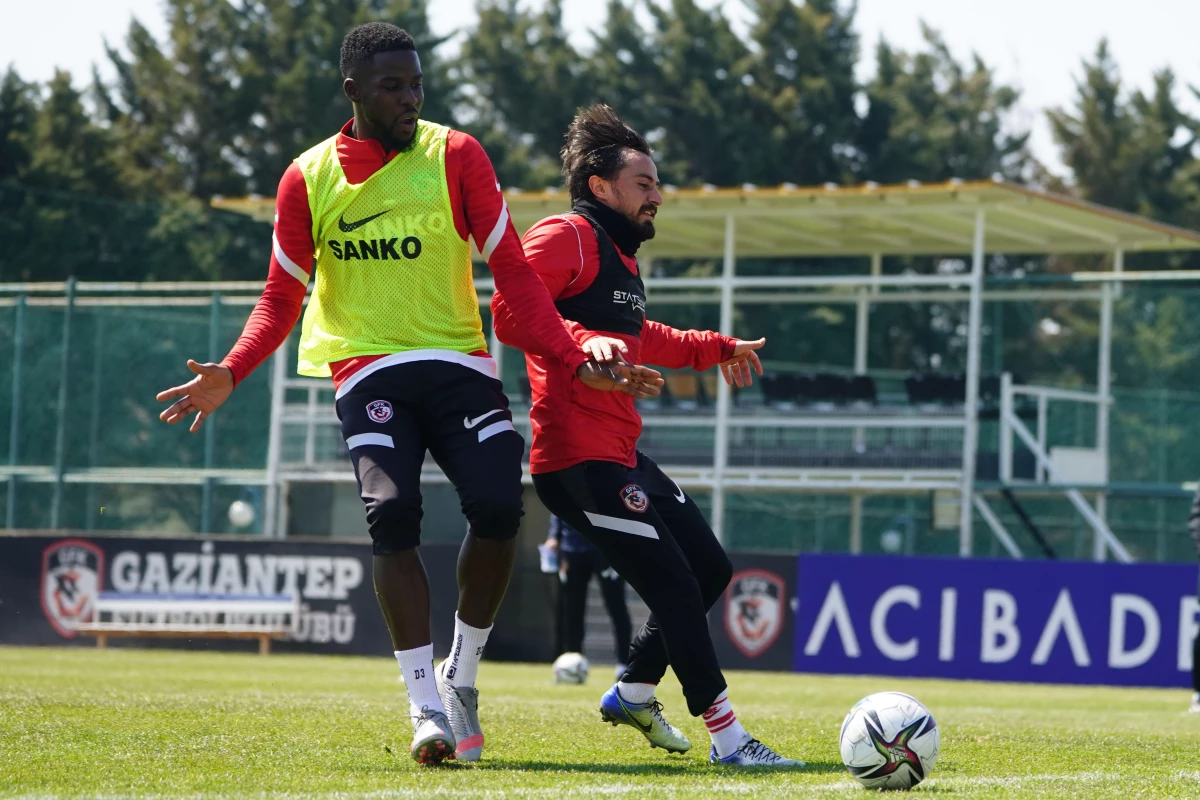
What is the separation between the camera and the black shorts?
18.8 ft

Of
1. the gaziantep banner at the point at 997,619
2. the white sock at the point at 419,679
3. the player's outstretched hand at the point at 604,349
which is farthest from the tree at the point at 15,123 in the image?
the player's outstretched hand at the point at 604,349

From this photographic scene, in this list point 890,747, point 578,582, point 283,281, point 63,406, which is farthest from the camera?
point 63,406

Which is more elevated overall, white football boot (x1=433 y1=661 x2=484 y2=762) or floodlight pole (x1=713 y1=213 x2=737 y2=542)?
floodlight pole (x1=713 y1=213 x2=737 y2=542)

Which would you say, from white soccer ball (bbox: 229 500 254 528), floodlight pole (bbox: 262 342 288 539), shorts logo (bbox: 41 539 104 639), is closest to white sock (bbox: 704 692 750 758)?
shorts logo (bbox: 41 539 104 639)

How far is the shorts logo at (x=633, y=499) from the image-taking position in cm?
594

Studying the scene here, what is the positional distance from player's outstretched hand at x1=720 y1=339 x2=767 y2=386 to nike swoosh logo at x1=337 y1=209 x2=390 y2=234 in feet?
4.67

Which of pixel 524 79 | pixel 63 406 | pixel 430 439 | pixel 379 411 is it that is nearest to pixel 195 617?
pixel 63 406

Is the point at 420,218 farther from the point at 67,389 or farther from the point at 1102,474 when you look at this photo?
the point at 67,389

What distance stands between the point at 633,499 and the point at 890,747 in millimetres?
1194

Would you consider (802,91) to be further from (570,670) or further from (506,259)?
(506,259)

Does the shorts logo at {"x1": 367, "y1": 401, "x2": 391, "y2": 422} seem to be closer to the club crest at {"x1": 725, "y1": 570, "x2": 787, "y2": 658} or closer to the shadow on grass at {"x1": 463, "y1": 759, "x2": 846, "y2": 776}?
the shadow on grass at {"x1": 463, "y1": 759, "x2": 846, "y2": 776}

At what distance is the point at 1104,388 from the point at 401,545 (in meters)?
16.2

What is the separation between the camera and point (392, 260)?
585cm

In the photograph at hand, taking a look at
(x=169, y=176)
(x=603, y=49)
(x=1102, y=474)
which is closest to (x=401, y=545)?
(x=1102, y=474)
